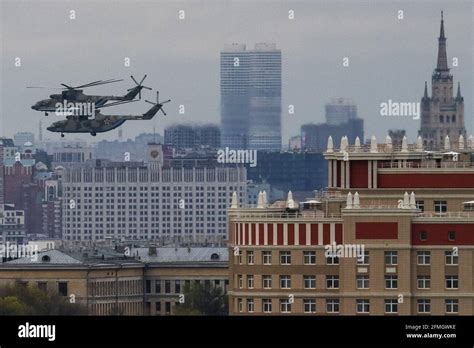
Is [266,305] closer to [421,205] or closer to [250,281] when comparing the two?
[250,281]

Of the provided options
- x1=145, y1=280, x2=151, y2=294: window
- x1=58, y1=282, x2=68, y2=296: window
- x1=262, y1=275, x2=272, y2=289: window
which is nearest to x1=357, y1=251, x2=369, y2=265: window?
x1=262, y1=275, x2=272, y2=289: window

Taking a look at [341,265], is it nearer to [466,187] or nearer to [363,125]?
[466,187]

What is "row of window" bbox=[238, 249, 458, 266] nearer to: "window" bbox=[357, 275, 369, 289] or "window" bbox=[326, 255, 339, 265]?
"window" bbox=[326, 255, 339, 265]

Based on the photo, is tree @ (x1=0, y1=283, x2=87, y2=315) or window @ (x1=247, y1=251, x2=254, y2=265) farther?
tree @ (x1=0, y1=283, x2=87, y2=315)

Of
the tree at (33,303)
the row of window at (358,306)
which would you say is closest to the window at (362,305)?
the row of window at (358,306)
